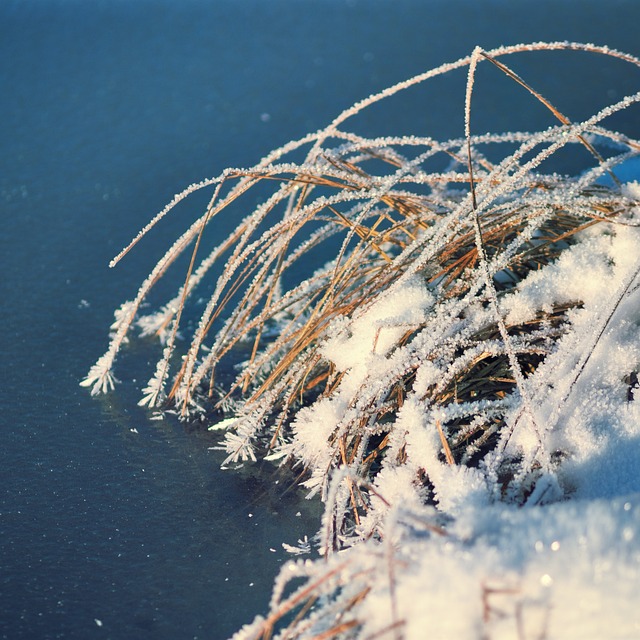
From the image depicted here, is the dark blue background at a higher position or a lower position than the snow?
higher

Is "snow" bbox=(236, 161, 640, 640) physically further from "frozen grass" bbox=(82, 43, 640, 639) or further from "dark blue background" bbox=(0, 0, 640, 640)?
"dark blue background" bbox=(0, 0, 640, 640)

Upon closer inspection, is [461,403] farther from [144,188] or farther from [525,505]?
[144,188]

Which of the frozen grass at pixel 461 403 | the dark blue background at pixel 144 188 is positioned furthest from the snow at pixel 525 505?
the dark blue background at pixel 144 188

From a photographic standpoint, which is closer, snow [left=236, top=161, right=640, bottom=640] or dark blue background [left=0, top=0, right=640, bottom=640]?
snow [left=236, top=161, right=640, bottom=640]

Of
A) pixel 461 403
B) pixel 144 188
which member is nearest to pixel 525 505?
pixel 461 403

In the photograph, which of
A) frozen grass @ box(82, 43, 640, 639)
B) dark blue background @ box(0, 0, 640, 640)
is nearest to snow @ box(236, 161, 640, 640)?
frozen grass @ box(82, 43, 640, 639)

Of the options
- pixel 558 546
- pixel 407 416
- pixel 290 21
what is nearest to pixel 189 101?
pixel 290 21

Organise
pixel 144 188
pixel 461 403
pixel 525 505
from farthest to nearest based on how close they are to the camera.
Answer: pixel 144 188 → pixel 461 403 → pixel 525 505

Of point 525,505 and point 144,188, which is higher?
point 144,188

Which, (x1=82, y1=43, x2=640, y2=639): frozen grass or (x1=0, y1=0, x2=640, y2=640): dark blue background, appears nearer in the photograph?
(x1=82, y1=43, x2=640, y2=639): frozen grass
